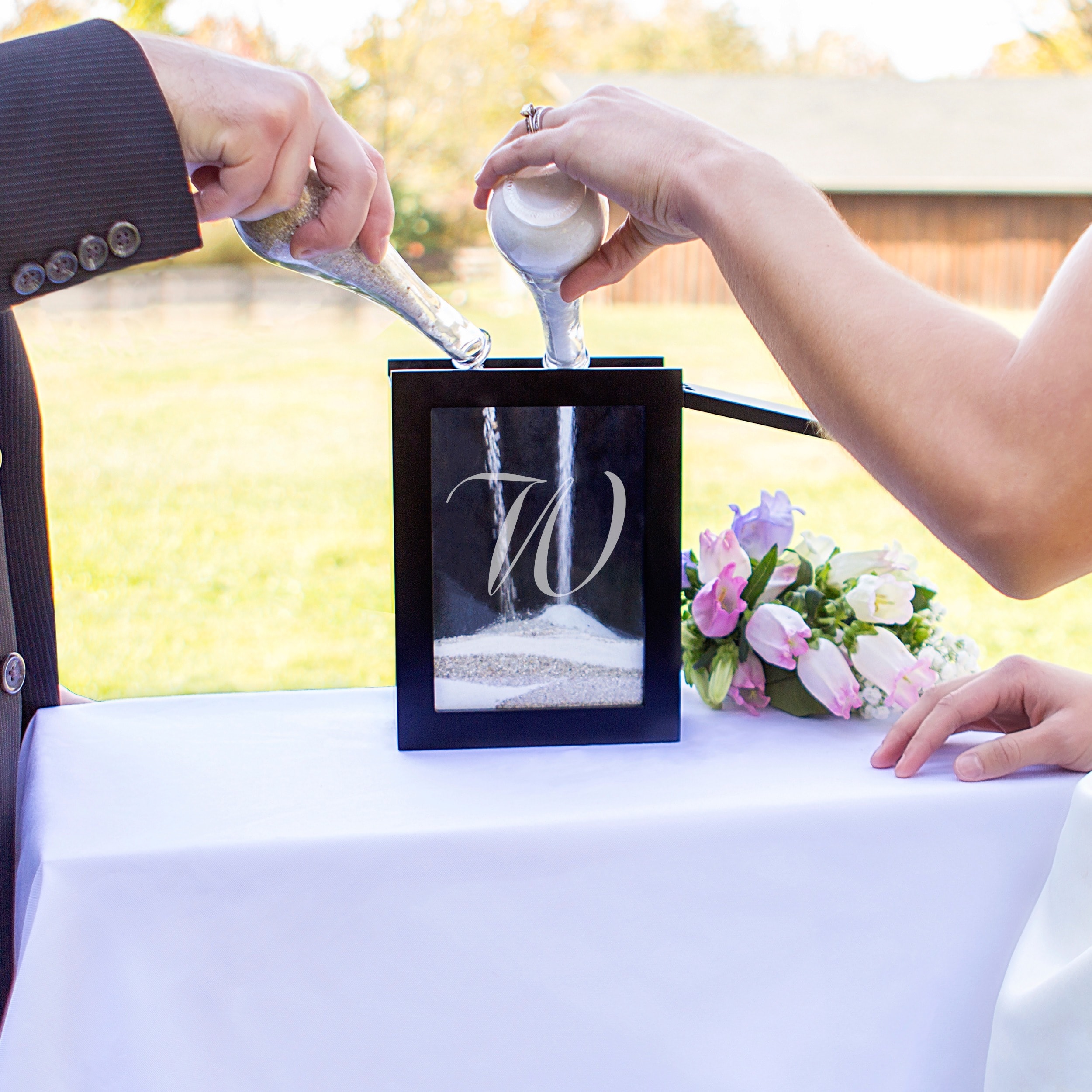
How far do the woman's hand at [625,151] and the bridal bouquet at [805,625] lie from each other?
27 centimetres

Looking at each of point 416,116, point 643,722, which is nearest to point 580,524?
point 643,722

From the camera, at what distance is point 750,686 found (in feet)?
2.92

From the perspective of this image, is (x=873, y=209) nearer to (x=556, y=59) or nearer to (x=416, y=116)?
(x=416, y=116)

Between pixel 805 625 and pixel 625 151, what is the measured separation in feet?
1.26

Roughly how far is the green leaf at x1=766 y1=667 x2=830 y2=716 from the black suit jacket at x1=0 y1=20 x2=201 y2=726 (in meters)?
0.56

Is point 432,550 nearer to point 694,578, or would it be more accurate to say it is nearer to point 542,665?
point 542,665

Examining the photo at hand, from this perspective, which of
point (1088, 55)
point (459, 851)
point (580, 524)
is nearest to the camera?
point (459, 851)

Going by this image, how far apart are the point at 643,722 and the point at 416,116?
17100 millimetres

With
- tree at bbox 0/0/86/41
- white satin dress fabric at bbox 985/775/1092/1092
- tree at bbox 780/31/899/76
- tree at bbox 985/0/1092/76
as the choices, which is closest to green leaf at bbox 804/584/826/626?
white satin dress fabric at bbox 985/775/1092/1092

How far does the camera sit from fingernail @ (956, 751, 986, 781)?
29.9 inches

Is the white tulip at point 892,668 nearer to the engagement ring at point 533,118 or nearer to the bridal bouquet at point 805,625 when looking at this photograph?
the bridal bouquet at point 805,625

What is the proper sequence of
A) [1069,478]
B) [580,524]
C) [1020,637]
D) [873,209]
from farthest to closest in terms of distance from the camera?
1. [873,209]
2. [1020,637]
3. [580,524]
4. [1069,478]

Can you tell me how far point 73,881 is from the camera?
644 millimetres

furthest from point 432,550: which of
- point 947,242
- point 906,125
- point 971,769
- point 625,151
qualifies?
point 906,125
